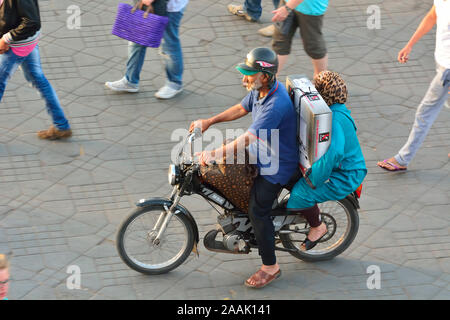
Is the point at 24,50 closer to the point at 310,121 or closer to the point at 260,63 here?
the point at 260,63

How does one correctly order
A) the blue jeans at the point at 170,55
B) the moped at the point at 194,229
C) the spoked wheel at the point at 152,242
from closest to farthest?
the moped at the point at 194,229
the spoked wheel at the point at 152,242
the blue jeans at the point at 170,55

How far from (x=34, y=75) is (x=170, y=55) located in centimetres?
151

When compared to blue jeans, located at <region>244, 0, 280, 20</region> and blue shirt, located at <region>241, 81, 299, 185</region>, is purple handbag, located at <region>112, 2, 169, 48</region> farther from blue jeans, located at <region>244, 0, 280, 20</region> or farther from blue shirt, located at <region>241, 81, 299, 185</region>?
blue shirt, located at <region>241, 81, 299, 185</region>

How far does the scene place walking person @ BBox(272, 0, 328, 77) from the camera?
25.5 feet

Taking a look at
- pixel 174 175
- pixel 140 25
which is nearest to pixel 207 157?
pixel 174 175

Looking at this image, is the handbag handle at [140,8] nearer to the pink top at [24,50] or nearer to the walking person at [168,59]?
the walking person at [168,59]

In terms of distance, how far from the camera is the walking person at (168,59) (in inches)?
311

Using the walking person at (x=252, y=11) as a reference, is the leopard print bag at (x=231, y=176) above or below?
above

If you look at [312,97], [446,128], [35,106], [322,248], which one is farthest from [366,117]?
[35,106]

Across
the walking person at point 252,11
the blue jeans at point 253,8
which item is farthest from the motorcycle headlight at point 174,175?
the blue jeans at point 253,8

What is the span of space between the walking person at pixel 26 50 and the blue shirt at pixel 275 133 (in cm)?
235

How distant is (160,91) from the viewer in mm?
8336

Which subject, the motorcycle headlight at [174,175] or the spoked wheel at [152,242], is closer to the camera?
the motorcycle headlight at [174,175]

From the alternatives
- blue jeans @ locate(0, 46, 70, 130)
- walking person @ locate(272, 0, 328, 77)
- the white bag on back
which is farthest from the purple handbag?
the white bag on back
